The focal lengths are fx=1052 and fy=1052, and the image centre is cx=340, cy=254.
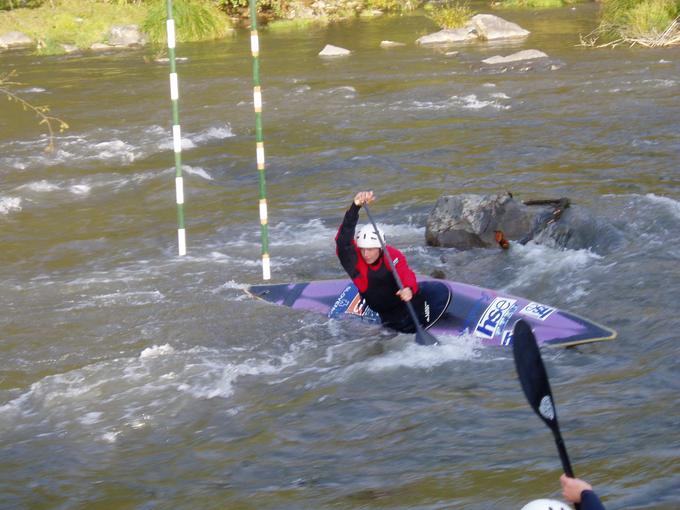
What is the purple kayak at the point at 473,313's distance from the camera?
585cm

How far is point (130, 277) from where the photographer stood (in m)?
8.30

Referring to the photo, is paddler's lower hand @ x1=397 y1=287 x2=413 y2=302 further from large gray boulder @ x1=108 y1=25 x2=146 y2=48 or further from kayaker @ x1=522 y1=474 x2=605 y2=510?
large gray boulder @ x1=108 y1=25 x2=146 y2=48

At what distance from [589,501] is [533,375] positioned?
0.38m

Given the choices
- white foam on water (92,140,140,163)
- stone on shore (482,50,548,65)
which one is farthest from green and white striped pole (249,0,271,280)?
stone on shore (482,50,548,65)

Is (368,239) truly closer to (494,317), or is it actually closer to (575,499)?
(494,317)

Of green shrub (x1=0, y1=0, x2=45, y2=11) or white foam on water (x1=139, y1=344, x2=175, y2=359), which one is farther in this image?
green shrub (x1=0, y1=0, x2=45, y2=11)

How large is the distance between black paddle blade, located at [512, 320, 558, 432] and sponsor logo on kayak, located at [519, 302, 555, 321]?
3.26 metres

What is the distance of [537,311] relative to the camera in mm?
6086

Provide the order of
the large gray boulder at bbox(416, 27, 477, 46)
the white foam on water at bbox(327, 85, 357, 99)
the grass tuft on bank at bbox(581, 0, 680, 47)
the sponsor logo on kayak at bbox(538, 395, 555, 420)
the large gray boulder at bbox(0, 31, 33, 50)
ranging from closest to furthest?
the sponsor logo on kayak at bbox(538, 395, 555, 420), the white foam on water at bbox(327, 85, 357, 99), the grass tuft on bank at bbox(581, 0, 680, 47), the large gray boulder at bbox(416, 27, 477, 46), the large gray boulder at bbox(0, 31, 33, 50)

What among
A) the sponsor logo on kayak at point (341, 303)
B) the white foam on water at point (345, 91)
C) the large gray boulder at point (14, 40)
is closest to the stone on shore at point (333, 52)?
the white foam on water at point (345, 91)

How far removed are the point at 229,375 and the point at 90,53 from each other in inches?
757

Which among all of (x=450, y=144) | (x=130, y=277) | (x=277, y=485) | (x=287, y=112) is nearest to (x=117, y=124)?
(x=287, y=112)

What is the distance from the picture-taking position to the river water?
4574 millimetres

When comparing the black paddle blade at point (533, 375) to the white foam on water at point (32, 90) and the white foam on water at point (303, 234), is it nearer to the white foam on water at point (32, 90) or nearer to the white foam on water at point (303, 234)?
the white foam on water at point (303, 234)
